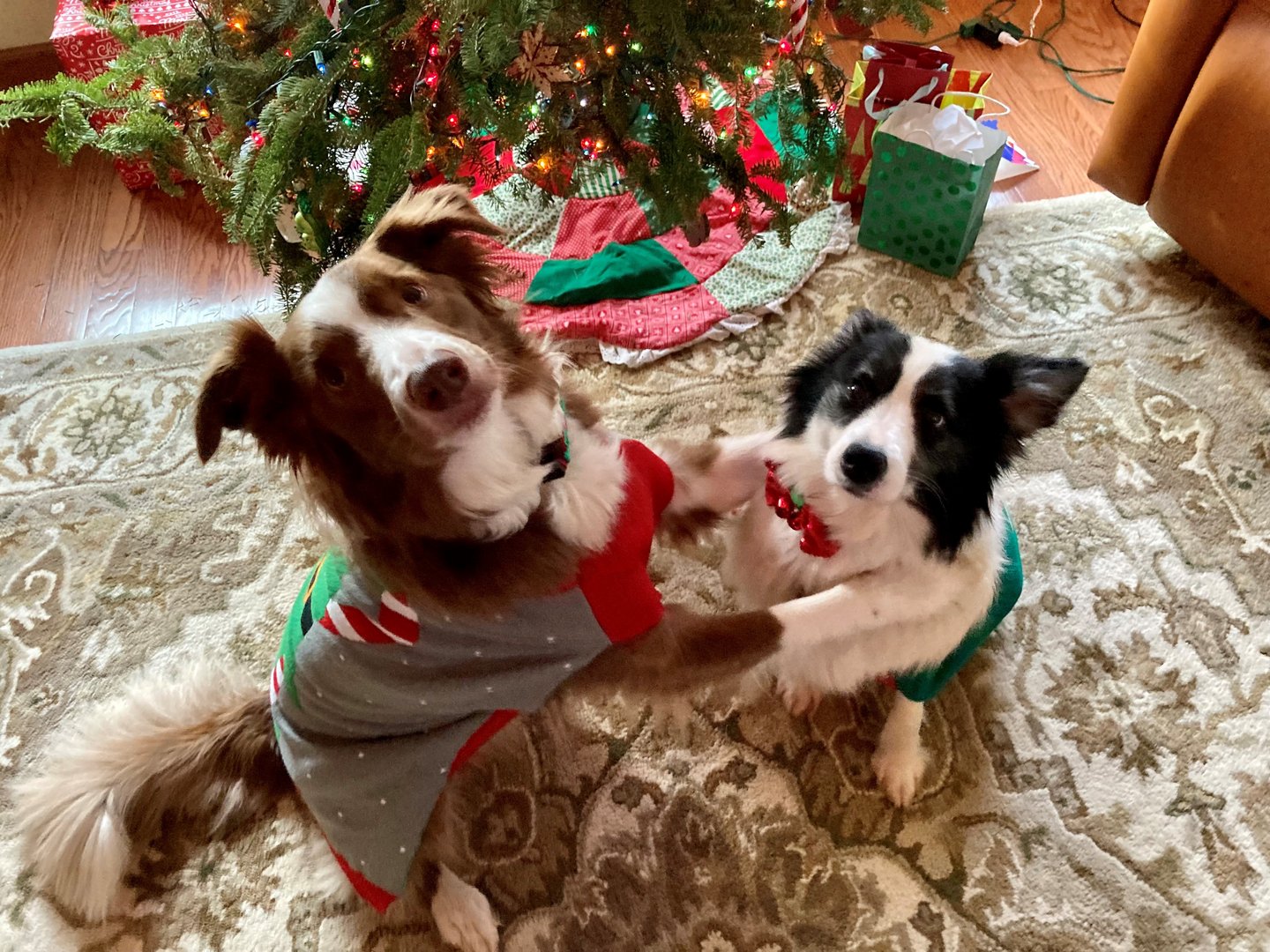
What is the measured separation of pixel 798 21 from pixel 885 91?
72 centimetres

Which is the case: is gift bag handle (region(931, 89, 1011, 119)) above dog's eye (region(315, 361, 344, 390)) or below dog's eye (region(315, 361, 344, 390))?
below

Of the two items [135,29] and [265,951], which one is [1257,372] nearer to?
[265,951]

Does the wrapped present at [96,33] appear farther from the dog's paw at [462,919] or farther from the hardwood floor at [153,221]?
A: the dog's paw at [462,919]

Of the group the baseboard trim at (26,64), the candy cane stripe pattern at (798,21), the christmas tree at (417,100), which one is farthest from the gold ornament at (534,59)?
the baseboard trim at (26,64)

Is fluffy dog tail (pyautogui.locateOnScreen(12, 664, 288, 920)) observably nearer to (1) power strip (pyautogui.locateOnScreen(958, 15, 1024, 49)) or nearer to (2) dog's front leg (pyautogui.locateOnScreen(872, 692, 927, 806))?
(2) dog's front leg (pyautogui.locateOnScreen(872, 692, 927, 806))

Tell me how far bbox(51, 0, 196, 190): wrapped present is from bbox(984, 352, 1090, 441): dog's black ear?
2.54 metres

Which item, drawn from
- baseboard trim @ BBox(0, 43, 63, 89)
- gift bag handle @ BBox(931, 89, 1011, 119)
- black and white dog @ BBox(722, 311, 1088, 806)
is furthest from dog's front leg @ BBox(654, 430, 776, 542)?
baseboard trim @ BBox(0, 43, 63, 89)

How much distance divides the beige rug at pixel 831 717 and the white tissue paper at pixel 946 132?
1.41 ft

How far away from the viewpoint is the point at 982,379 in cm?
131

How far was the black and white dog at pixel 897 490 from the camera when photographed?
128cm

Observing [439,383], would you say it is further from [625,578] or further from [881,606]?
[881,606]

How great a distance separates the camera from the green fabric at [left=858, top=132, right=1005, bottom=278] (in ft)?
7.23

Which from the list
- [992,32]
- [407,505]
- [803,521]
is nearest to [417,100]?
[407,505]

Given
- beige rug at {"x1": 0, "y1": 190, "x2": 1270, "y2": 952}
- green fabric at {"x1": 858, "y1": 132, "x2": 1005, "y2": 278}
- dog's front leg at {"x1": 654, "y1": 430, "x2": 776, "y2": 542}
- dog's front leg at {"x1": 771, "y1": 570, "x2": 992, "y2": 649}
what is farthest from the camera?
green fabric at {"x1": 858, "y1": 132, "x2": 1005, "y2": 278}
